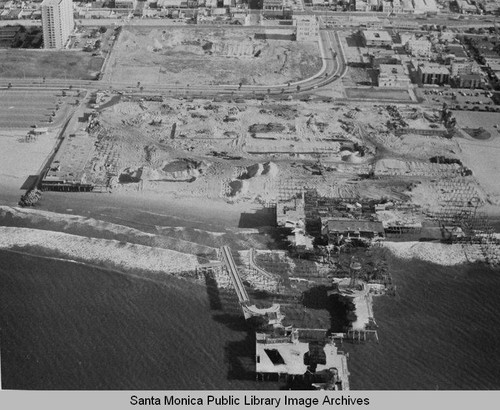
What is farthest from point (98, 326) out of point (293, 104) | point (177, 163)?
point (293, 104)

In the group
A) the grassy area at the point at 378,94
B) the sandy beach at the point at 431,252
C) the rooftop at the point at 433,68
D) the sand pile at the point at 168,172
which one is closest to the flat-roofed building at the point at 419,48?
the rooftop at the point at 433,68

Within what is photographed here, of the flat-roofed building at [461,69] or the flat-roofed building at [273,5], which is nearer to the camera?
the flat-roofed building at [461,69]

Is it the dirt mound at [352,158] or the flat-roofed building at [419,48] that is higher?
the flat-roofed building at [419,48]

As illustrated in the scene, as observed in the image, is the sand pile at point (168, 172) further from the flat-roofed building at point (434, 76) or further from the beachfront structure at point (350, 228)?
the flat-roofed building at point (434, 76)

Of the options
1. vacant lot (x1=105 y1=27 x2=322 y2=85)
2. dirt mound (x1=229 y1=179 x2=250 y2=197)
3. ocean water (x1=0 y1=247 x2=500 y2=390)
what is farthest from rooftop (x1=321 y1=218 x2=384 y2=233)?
vacant lot (x1=105 y1=27 x2=322 y2=85)

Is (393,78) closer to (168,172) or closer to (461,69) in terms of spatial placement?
(461,69)

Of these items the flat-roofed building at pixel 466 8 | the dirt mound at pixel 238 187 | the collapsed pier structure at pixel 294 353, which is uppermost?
the flat-roofed building at pixel 466 8

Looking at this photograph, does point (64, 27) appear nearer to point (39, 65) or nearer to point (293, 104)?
point (39, 65)
